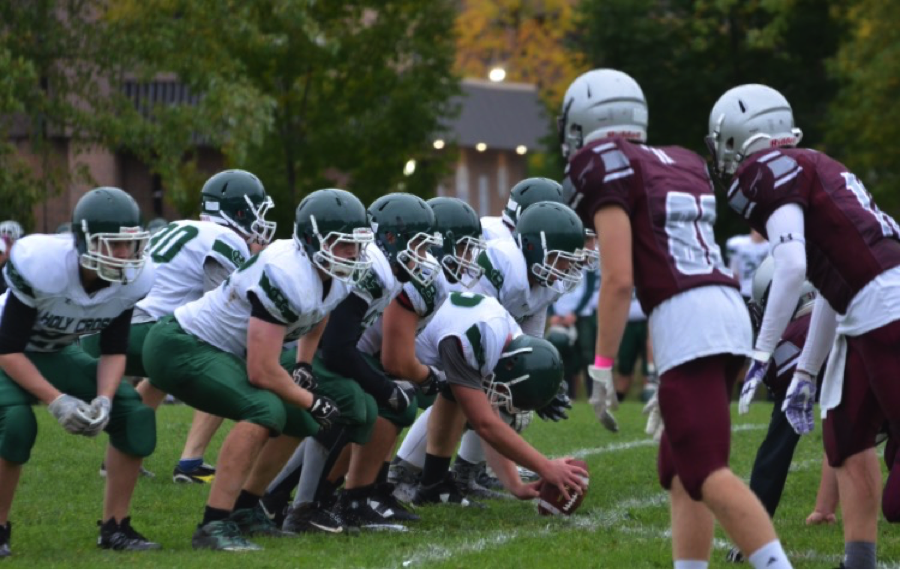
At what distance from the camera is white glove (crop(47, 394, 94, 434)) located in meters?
5.64

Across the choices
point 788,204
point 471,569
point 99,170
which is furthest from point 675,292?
point 99,170

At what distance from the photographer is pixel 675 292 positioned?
4777 mm

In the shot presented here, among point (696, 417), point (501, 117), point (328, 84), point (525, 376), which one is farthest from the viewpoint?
point (501, 117)

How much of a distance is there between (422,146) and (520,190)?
414 inches

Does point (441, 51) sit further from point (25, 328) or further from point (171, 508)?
point (25, 328)

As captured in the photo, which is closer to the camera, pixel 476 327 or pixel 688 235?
pixel 688 235

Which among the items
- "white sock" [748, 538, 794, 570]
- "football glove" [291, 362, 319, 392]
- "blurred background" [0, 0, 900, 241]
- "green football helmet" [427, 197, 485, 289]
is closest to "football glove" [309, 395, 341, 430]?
"football glove" [291, 362, 319, 392]

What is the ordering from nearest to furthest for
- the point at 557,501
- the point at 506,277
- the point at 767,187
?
the point at 767,187, the point at 557,501, the point at 506,277

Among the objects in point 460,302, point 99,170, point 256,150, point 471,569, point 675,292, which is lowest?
point 99,170

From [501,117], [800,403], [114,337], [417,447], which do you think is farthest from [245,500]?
[501,117]

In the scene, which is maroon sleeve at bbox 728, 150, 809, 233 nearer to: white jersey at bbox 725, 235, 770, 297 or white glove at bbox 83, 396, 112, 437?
white glove at bbox 83, 396, 112, 437

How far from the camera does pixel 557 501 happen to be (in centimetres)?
684

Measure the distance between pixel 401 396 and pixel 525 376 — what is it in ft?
1.89

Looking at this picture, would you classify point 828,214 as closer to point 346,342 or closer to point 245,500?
point 346,342
